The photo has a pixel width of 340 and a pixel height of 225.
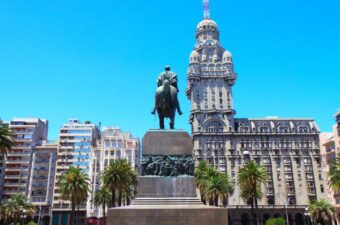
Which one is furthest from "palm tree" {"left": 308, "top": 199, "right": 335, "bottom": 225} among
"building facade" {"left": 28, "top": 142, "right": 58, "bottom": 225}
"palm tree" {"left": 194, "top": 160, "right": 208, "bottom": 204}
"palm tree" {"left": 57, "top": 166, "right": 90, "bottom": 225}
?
"building facade" {"left": 28, "top": 142, "right": 58, "bottom": 225}

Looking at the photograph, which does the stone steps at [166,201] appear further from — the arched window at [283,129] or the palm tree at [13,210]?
the arched window at [283,129]

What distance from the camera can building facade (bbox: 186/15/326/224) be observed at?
98.8 meters

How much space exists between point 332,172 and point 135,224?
1829 inches

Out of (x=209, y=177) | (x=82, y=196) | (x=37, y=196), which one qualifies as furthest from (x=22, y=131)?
(x=209, y=177)

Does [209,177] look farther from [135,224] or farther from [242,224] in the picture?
[135,224]

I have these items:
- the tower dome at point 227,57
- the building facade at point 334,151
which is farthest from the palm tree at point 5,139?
the tower dome at point 227,57

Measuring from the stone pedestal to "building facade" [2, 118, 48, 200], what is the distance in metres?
91.9

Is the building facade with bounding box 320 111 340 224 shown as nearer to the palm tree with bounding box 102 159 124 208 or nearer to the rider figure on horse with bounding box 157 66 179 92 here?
the palm tree with bounding box 102 159 124 208

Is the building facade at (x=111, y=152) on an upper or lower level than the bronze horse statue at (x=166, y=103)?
upper

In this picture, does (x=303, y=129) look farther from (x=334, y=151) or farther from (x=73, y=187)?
(x=73, y=187)

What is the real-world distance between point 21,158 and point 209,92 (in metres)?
64.0

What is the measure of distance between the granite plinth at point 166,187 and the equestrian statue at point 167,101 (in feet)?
12.9

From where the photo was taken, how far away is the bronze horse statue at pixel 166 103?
22172 mm

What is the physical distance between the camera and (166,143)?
824 inches
